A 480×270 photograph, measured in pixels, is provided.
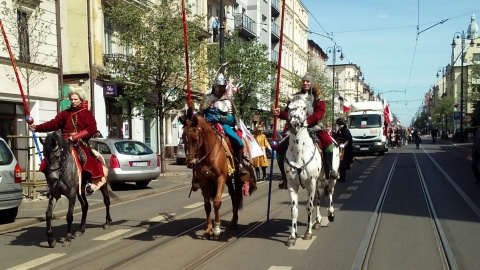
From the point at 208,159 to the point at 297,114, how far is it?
5.02 ft

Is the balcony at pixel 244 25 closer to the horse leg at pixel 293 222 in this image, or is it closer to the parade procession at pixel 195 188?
the parade procession at pixel 195 188

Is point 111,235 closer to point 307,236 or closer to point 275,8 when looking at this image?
point 307,236

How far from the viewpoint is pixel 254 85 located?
29.9 m

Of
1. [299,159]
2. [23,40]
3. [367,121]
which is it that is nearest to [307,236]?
[299,159]

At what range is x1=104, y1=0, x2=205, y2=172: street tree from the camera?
20.0m

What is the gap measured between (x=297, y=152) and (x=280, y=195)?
6.65 meters

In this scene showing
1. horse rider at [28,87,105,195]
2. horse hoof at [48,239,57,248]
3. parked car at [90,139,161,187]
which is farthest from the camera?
parked car at [90,139,161,187]

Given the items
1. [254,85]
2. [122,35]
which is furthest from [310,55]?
[122,35]

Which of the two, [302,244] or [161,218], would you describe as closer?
[302,244]

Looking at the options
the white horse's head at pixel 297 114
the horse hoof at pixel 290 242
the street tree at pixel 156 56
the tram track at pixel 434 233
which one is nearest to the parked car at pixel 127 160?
the street tree at pixel 156 56

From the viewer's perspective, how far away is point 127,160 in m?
16.2

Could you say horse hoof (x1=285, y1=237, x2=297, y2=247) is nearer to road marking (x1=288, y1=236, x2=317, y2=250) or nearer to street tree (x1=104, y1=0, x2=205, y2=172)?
road marking (x1=288, y1=236, x2=317, y2=250)

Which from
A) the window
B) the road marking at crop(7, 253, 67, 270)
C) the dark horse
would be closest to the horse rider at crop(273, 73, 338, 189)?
the dark horse

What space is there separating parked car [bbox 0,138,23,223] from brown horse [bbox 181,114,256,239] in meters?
4.01
